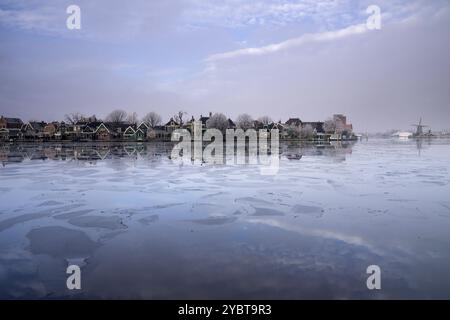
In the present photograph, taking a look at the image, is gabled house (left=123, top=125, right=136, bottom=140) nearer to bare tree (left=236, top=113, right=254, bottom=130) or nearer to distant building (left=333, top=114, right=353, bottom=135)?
bare tree (left=236, top=113, right=254, bottom=130)

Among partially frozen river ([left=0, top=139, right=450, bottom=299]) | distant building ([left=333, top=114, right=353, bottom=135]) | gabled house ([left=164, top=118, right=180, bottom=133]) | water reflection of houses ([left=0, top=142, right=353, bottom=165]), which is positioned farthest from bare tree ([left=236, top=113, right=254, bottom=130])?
partially frozen river ([left=0, top=139, right=450, bottom=299])

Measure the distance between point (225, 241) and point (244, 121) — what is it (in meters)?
120

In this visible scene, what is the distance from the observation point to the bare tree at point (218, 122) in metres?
102

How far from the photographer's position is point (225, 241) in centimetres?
746

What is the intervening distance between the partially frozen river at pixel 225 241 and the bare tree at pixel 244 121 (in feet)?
348

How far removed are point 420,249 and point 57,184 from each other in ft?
45.0

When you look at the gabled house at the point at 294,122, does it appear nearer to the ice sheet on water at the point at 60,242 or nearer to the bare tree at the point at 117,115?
the bare tree at the point at 117,115

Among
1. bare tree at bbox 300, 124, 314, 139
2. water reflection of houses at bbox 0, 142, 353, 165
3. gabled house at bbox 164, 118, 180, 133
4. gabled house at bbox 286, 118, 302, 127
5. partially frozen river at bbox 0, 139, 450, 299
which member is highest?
gabled house at bbox 286, 118, 302, 127

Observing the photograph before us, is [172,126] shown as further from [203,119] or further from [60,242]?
[60,242]

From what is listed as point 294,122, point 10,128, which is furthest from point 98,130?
point 294,122

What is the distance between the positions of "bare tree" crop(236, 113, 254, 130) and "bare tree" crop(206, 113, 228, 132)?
14846 millimetres

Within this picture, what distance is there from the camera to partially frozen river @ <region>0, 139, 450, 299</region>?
5.30 metres

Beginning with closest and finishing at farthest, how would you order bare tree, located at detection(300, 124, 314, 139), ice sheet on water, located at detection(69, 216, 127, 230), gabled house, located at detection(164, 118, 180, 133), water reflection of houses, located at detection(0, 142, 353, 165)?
ice sheet on water, located at detection(69, 216, 127, 230) < water reflection of houses, located at detection(0, 142, 353, 165) < gabled house, located at detection(164, 118, 180, 133) < bare tree, located at detection(300, 124, 314, 139)
